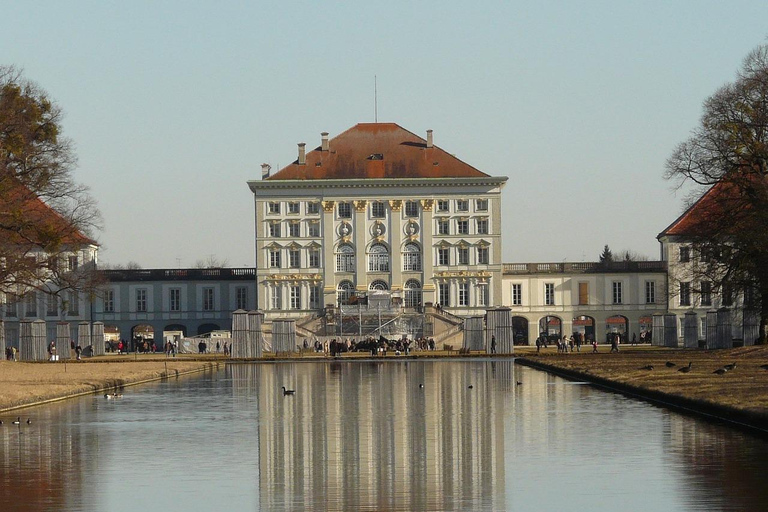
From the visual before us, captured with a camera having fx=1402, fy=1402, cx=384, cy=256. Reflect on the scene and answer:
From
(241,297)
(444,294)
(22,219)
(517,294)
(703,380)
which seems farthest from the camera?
(241,297)

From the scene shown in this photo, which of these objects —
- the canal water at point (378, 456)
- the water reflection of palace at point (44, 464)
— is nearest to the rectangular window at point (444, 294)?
the canal water at point (378, 456)

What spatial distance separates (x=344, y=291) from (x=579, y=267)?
59.6ft

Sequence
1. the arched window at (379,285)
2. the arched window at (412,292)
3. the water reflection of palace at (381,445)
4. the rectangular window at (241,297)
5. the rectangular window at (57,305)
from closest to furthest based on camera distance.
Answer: the water reflection of palace at (381,445) < the rectangular window at (57,305) < the arched window at (412,292) < the arched window at (379,285) < the rectangular window at (241,297)

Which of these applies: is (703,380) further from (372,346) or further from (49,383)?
(372,346)

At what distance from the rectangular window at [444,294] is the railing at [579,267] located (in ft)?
16.3

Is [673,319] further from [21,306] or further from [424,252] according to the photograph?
[21,306]

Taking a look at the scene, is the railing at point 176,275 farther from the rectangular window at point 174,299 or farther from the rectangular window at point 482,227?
the rectangular window at point 482,227

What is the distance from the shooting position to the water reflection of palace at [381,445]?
50.7ft

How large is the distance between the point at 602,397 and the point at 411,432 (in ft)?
35.6

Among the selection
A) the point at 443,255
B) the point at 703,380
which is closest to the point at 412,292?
the point at 443,255

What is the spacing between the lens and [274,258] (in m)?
106

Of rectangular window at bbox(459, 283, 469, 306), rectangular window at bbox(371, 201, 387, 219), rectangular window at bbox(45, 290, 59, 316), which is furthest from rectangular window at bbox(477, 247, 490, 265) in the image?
rectangular window at bbox(45, 290, 59, 316)

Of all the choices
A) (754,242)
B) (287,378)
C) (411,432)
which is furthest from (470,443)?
(754,242)

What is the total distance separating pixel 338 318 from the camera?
9919 cm
